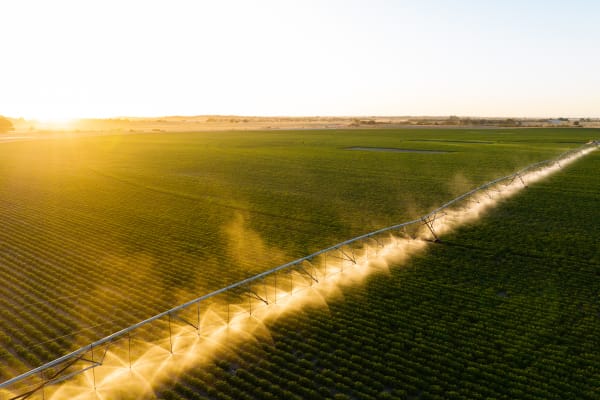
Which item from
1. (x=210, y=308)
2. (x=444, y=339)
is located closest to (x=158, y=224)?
(x=210, y=308)

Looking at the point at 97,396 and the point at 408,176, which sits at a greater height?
the point at 408,176

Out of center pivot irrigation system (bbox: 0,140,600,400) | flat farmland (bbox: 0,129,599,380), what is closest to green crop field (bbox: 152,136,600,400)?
center pivot irrigation system (bbox: 0,140,600,400)

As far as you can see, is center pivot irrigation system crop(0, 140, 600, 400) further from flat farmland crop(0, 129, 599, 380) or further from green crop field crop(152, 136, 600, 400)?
green crop field crop(152, 136, 600, 400)

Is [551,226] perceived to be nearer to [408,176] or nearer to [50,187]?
[408,176]

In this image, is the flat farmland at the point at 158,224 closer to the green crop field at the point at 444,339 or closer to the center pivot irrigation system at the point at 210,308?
the center pivot irrigation system at the point at 210,308

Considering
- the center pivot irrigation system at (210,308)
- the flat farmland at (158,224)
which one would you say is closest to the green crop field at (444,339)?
the center pivot irrigation system at (210,308)

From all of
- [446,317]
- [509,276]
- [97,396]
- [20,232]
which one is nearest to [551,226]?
[509,276]

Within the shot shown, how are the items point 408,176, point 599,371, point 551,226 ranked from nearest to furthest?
1. point 599,371
2. point 551,226
3. point 408,176
